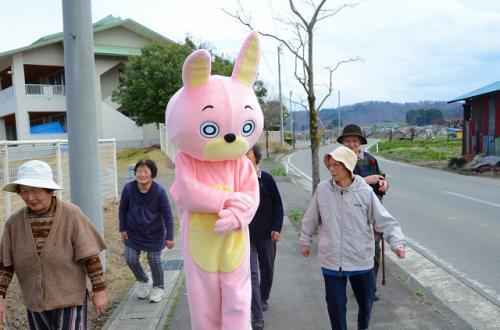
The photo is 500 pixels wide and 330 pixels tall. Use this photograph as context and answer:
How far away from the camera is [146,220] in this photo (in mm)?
4582

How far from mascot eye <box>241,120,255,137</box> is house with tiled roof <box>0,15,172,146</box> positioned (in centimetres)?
2641

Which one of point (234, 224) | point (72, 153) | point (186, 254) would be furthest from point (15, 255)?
point (72, 153)

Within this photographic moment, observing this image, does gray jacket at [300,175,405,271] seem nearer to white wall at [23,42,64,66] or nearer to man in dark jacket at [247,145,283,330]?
man in dark jacket at [247,145,283,330]

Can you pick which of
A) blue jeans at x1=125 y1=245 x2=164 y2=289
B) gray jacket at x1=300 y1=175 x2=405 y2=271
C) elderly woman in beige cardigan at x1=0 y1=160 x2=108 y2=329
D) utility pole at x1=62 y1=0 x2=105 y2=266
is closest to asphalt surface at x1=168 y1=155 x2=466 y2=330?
blue jeans at x1=125 y1=245 x2=164 y2=289

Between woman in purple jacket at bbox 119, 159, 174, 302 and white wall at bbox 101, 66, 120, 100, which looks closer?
woman in purple jacket at bbox 119, 159, 174, 302

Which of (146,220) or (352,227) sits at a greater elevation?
(352,227)

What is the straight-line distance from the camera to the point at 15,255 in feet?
9.11

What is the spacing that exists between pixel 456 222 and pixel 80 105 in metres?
7.32

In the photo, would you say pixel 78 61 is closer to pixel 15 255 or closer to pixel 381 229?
pixel 15 255

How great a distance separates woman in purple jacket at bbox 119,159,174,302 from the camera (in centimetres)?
459

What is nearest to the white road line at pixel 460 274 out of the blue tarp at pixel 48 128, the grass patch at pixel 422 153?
the grass patch at pixel 422 153

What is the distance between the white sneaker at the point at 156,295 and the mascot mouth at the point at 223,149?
235 centimetres

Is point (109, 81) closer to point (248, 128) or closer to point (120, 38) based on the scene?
Result: point (120, 38)

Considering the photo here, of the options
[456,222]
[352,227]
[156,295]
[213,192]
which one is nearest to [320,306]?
[352,227]
